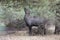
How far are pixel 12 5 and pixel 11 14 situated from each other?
58 cm

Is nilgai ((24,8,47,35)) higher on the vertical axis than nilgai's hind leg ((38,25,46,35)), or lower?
higher

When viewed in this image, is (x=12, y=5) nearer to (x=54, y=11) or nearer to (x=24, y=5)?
(x=24, y=5)

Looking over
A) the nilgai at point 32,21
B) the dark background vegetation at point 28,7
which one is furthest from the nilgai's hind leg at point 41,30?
the dark background vegetation at point 28,7

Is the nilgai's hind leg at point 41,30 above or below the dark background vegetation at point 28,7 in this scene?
below

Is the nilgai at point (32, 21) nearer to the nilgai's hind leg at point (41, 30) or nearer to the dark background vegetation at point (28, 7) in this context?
the nilgai's hind leg at point (41, 30)

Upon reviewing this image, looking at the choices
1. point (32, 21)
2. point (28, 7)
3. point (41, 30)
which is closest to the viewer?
point (32, 21)

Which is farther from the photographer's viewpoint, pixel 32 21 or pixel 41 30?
pixel 41 30

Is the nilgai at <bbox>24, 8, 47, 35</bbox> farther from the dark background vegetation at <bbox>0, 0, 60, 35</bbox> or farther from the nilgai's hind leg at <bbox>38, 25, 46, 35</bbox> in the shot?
the dark background vegetation at <bbox>0, 0, 60, 35</bbox>

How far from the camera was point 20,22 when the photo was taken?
7680 millimetres

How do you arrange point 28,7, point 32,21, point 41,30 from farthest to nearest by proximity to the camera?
1. point 28,7
2. point 41,30
3. point 32,21

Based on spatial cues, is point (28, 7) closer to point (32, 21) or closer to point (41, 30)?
point (32, 21)

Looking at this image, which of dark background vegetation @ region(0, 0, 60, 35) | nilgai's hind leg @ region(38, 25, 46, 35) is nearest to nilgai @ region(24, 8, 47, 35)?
nilgai's hind leg @ region(38, 25, 46, 35)

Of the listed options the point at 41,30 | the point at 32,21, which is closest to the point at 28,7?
the point at 32,21

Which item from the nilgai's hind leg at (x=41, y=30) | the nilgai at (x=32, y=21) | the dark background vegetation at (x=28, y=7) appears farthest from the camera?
the dark background vegetation at (x=28, y=7)
